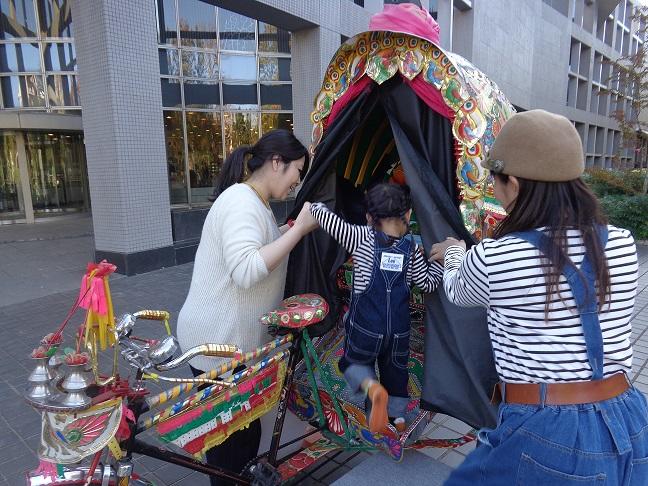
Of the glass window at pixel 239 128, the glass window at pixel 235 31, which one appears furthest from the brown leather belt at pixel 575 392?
the glass window at pixel 235 31

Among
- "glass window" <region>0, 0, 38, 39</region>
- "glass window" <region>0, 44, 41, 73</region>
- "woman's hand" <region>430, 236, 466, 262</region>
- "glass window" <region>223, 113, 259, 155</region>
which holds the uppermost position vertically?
"glass window" <region>0, 0, 38, 39</region>

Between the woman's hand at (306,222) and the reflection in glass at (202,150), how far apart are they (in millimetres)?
9764

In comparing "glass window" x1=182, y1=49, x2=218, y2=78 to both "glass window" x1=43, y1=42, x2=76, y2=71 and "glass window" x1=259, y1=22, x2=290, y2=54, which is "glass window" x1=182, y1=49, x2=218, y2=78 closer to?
"glass window" x1=259, y1=22, x2=290, y2=54

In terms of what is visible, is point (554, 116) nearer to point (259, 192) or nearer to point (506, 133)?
point (506, 133)

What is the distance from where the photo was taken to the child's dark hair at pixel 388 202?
2164mm

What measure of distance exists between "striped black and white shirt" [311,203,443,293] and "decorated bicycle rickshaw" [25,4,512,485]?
9 centimetres

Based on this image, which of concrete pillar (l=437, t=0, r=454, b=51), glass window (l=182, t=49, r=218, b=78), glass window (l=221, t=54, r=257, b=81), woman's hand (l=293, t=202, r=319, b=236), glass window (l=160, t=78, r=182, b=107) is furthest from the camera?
concrete pillar (l=437, t=0, r=454, b=51)

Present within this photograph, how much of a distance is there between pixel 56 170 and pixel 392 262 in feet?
49.6

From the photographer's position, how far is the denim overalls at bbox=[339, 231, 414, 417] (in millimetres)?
2154

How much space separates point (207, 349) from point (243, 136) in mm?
11086

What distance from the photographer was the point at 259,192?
2.13m

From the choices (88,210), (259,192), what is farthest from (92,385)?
(88,210)

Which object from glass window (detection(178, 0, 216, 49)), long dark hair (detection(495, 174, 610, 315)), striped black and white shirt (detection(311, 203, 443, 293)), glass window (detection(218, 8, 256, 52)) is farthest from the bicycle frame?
glass window (detection(218, 8, 256, 52))

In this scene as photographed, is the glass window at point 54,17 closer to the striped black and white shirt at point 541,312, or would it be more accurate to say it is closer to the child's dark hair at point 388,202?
the child's dark hair at point 388,202
